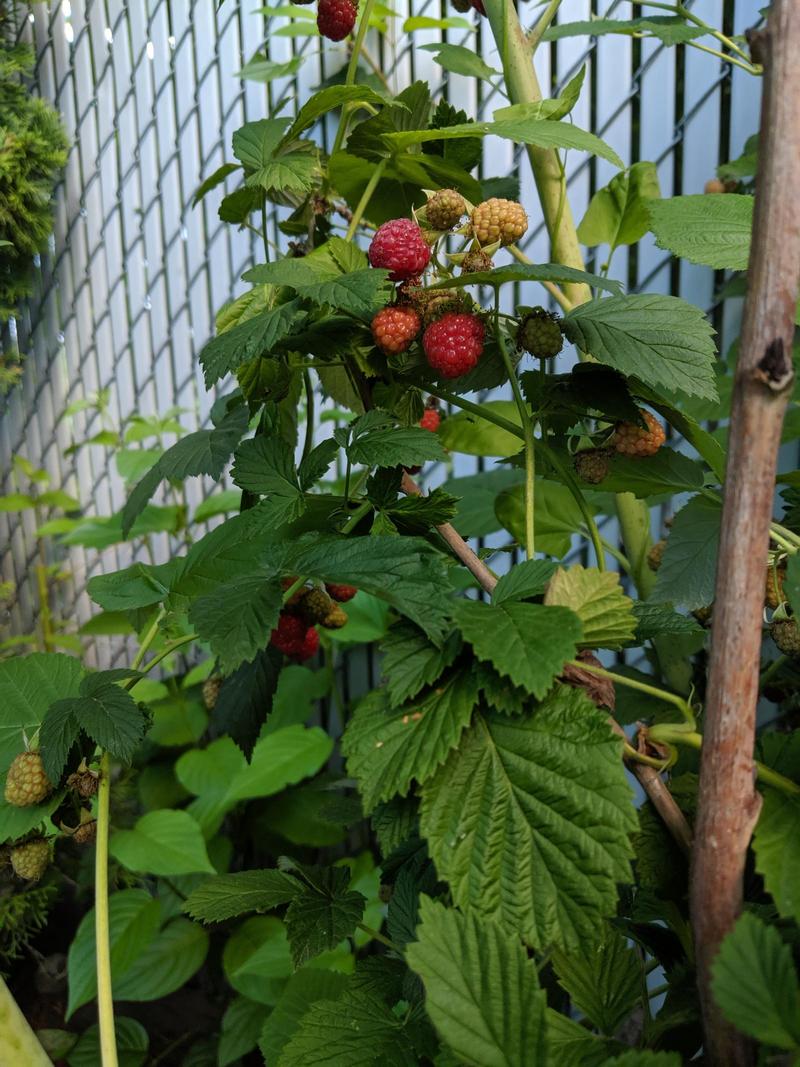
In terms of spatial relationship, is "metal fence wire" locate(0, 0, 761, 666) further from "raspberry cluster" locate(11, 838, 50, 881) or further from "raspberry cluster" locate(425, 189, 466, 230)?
"raspberry cluster" locate(11, 838, 50, 881)

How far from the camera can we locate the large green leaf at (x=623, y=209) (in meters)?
0.60

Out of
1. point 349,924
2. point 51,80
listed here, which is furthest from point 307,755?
point 51,80

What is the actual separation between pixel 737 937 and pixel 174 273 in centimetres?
174

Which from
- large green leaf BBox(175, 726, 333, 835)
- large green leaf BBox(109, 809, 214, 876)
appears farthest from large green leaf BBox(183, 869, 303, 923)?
large green leaf BBox(175, 726, 333, 835)

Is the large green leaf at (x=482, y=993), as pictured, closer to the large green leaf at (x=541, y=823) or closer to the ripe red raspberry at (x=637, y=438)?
the large green leaf at (x=541, y=823)

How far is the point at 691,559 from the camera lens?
474 millimetres

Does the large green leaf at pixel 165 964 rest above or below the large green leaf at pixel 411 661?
below

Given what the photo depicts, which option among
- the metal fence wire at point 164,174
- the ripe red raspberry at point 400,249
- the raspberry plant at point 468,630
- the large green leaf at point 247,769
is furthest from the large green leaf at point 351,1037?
the metal fence wire at point 164,174

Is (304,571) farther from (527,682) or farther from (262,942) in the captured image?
(262,942)

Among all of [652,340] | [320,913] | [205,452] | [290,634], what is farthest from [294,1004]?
[652,340]

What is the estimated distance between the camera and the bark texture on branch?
0.21 m

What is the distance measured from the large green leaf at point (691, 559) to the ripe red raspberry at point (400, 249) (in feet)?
0.75

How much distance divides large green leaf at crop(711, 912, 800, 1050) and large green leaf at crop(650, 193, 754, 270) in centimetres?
33

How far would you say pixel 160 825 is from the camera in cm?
97
